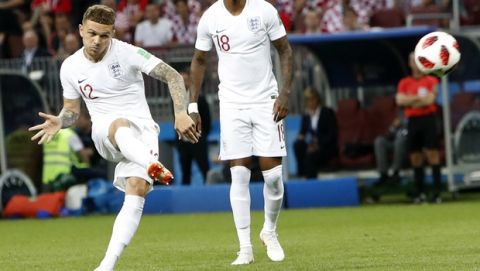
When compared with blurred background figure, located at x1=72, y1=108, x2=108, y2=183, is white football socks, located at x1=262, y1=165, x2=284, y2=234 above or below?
above

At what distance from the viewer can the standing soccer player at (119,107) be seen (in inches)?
404

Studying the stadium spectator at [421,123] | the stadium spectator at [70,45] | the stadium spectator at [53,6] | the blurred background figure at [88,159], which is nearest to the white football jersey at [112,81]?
the stadium spectator at [421,123]

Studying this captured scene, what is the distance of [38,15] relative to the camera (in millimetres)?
27312

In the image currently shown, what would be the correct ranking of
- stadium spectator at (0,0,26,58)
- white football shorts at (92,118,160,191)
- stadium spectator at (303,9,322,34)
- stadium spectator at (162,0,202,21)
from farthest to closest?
1. stadium spectator at (0,0,26,58)
2. stadium spectator at (162,0,202,21)
3. stadium spectator at (303,9,322,34)
4. white football shorts at (92,118,160,191)

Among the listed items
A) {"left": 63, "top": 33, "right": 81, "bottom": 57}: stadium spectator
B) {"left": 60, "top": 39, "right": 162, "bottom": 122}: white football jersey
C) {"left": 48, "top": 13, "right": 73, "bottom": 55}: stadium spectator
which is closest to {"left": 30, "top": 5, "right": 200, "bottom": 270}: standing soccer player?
{"left": 60, "top": 39, "right": 162, "bottom": 122}: white football jersey

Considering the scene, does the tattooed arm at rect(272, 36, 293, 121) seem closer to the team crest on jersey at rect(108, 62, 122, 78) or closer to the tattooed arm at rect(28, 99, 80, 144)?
the team crest on jersey at rect(108, 62, 122, 78)

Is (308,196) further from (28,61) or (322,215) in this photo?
(28,61)

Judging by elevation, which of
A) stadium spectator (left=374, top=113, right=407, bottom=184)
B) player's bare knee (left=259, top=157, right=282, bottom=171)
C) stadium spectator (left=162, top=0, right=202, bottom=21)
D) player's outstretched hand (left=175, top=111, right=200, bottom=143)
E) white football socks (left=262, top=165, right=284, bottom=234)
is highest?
stadium spectator (left=162, top=0, right=202, bottom=21)

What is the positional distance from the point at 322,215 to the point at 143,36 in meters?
6.85

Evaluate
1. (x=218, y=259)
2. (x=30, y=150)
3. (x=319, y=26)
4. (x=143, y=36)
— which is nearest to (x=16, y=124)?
(x=30, y=150)

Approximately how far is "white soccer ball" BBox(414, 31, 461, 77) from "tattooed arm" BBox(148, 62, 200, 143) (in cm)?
323

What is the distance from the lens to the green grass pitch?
11.6 m

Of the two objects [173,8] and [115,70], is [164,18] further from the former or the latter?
[115,70]

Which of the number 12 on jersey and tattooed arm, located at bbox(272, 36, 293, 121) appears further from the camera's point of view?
the number 12 on jersey
